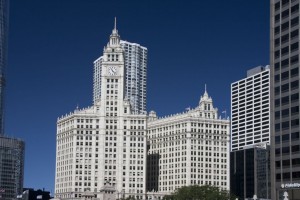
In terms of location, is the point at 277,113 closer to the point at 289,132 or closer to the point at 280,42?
the point at 289,132

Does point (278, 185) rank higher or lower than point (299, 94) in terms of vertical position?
lower

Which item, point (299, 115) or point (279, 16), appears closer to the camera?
point (299, 115)

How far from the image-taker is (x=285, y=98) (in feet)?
583

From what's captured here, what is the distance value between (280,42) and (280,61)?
4.81 metres

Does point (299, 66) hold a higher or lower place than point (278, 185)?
higher

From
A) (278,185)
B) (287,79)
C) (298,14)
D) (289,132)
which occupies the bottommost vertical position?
(278,185)

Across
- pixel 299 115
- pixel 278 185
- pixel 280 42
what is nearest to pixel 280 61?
pixel 280 42

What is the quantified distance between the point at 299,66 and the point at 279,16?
53.6 ft

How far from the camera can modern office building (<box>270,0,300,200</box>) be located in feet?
566

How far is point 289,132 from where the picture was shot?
574 ft

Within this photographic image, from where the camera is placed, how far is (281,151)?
177m

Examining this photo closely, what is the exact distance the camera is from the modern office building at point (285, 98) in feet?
566

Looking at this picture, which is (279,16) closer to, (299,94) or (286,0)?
(286,0)

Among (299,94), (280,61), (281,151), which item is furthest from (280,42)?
(281,151)
